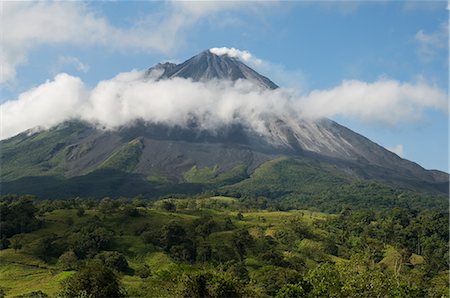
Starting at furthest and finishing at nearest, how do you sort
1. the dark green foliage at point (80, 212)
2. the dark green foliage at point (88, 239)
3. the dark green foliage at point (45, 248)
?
the dark green foliage at point (80, 212) < the dark green foliage at point (88, 239) < the dark green foliage at point (45, 248)

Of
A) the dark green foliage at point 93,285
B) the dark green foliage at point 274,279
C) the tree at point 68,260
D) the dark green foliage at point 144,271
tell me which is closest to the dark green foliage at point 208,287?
the dark green foliage at point 93,285

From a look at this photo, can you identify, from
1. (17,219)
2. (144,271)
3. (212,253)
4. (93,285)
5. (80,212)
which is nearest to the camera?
(93,285)

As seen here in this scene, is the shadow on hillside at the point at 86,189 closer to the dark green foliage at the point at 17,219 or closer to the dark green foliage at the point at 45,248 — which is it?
the dark green foliage at the point at 17,219

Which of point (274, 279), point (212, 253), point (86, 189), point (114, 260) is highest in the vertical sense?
point (86, 189)

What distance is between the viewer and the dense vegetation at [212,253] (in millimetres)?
40531

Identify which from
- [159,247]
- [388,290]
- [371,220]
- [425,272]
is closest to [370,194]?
[371,220]

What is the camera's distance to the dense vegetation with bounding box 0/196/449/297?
40.5 metres

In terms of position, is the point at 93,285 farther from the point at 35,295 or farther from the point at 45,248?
the point at 45,248

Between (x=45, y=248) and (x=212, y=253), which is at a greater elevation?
(x=212, y=253)

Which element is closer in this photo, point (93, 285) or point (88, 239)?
point (93, 285)

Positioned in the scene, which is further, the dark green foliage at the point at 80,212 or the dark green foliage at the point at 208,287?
the dark green foliage at the point at 80,212

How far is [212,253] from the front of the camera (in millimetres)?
78812

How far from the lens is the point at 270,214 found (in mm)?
117438

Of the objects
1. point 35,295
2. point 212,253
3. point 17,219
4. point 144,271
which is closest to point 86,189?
point 17,219
